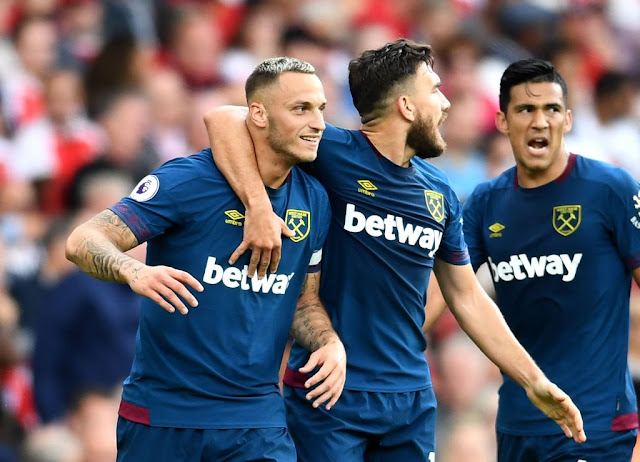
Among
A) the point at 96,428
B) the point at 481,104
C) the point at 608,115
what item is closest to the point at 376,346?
the point at 96,428

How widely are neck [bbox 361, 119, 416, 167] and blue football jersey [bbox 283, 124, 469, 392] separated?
4cm

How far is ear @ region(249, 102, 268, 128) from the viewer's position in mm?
5520

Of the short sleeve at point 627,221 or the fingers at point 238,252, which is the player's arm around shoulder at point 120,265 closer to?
the fingers at point 238,252

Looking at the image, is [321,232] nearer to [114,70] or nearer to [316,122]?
[316,122]

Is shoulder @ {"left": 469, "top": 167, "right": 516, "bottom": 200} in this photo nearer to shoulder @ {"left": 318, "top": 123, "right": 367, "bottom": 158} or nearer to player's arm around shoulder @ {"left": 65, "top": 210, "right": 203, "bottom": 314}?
shoulder @ {"left": 318, "top": 123, "right": 367, "bottom": 158}

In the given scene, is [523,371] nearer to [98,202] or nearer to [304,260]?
[304,260]

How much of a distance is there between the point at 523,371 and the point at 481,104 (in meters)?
7.45

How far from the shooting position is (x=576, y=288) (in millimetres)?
6305

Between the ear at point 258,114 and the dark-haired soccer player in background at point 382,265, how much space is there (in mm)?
89

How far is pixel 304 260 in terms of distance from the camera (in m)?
5.56

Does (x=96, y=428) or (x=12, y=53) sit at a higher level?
(x=12, y=53)

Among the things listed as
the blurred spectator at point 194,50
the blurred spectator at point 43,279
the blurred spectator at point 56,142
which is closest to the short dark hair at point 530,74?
the blurred spectator at point 43,279

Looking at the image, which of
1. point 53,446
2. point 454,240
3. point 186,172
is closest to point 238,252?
point 186,172

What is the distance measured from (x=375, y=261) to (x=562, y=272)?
1.18 metres
